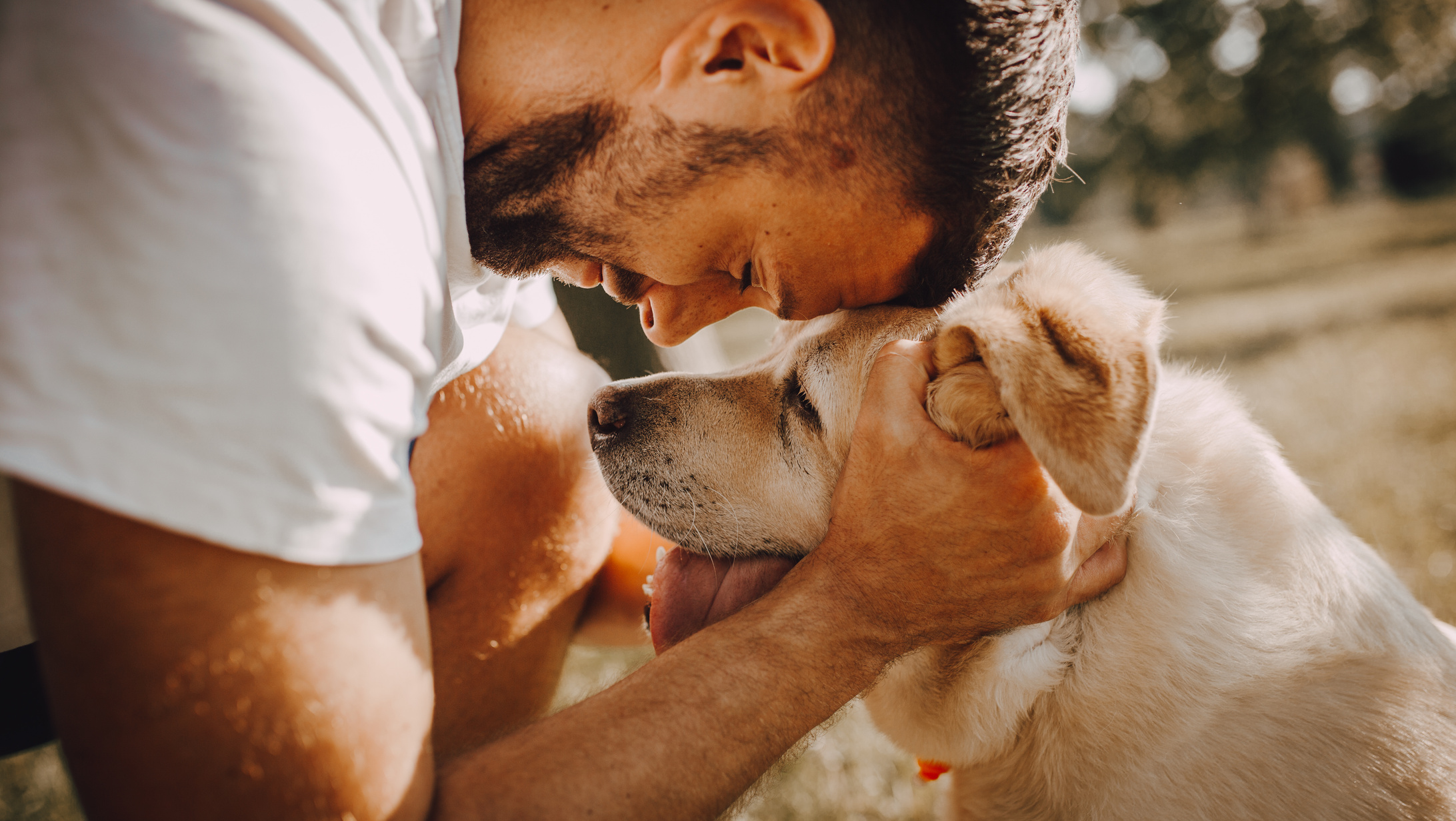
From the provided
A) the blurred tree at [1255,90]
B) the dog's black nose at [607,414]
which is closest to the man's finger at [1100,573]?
the dog's black nose at [607,414]

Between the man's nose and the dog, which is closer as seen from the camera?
the dog

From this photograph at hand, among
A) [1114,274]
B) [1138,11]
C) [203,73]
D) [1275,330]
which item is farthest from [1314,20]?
[203,73]

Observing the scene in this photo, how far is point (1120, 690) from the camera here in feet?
5.97

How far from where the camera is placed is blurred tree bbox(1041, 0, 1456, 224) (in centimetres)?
2533

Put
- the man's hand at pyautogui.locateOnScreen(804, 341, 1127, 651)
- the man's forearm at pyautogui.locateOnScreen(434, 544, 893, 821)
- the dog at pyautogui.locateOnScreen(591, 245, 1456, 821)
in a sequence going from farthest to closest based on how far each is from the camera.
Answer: the man's hand at pyautogui.locateOnScreen(804, 341, 1127, 651) < the dog at pyautogui.locateOnScreen(591, 245, 1456, 821) < the man's forearm at pyautogui.locateOnScreen(434, 544, 893, 821)

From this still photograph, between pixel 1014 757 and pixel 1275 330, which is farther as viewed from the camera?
pixel 1275 330

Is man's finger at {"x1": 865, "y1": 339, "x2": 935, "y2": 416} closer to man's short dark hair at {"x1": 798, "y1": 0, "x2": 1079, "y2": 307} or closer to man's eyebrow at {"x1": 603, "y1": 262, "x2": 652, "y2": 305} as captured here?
man's short dark hair at {"x1": 798, "y1": 0, "x2": 1079, "y2": 307}

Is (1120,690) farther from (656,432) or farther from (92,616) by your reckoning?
(92,616)

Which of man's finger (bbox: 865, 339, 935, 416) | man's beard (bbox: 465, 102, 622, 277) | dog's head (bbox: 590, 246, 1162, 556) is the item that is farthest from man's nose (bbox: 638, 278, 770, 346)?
man's finger (bbox: 865, 339, 935, 416)

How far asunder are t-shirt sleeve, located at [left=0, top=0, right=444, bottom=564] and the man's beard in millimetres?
738

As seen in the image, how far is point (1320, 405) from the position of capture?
310 inches

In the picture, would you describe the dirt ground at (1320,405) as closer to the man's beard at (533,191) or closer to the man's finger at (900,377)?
the man's finger at (900,377)

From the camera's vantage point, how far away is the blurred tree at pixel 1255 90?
25328mm

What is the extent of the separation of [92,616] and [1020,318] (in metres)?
1.64
